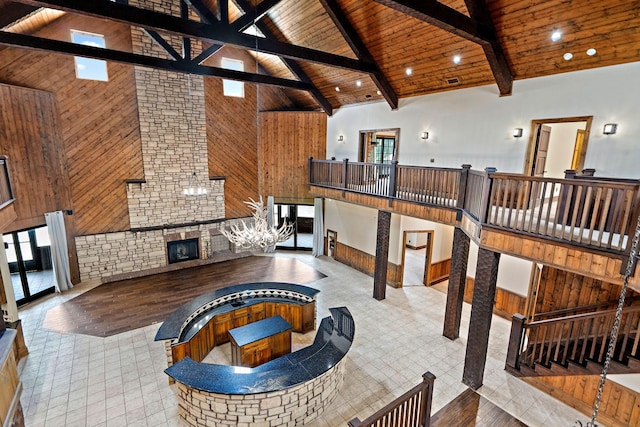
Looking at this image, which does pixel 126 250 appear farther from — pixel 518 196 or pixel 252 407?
pixel 518 196

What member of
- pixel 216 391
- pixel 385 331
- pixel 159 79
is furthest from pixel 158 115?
pixel 385 331

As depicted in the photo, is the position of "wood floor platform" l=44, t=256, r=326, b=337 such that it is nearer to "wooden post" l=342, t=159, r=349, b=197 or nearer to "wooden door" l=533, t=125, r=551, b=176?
"wooden post" l=342, t=159, r=349, b=197

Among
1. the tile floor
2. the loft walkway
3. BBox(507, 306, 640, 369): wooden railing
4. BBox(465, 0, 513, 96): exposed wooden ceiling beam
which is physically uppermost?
BBox(465, 0, 513, 96): exposed wooden ceiling beam

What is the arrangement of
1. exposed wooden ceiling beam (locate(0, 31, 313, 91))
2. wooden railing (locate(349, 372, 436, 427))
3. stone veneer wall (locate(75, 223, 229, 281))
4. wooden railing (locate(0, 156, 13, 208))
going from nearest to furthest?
wooden railing (locate(349, 372, 436, 427)) < wooden railing (locate(0, 156, 13, 208)) < exposed wooden ceiling beam (locate(0, 31, 313, 91)) < stone veneer wall (locate(75, 223, 229, 281))

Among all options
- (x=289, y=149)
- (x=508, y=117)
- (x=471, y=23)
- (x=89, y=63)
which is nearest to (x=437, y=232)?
(x=508, y=117)

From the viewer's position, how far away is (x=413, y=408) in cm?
406

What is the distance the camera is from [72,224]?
8.82 m

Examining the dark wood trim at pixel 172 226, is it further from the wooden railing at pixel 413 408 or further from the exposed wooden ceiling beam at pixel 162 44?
the wooden railing at pixel 413 408

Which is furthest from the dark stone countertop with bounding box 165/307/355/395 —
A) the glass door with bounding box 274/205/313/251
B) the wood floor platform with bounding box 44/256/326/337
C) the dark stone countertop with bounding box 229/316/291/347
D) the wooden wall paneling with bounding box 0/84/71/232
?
the glass door with bounding box 274/205/313/251

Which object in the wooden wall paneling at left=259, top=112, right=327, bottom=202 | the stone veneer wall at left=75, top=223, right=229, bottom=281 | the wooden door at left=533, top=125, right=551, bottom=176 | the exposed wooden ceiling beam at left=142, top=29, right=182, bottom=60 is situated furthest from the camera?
the wooden wall paneling at left=259, top=112, right=327, bottom=202

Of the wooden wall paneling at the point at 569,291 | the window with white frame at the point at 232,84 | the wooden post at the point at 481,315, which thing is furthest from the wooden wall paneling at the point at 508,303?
the window with white frame at the point at 232,84

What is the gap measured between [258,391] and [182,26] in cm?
618

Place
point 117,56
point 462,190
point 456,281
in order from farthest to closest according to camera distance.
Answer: point 117,56, point 456,281, point 462,190

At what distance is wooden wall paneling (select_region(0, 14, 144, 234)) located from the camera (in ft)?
25.9
